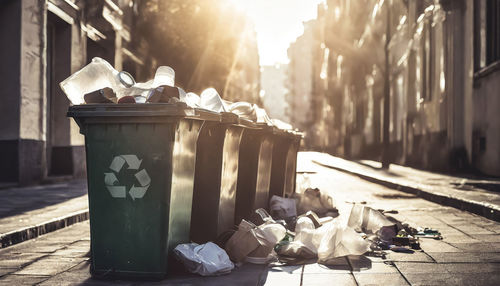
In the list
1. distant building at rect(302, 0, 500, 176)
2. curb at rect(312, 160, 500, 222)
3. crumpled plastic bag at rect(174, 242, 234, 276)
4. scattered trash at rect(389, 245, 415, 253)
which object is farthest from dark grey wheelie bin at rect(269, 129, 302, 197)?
distant building at rect(302, 0, 500, 176)

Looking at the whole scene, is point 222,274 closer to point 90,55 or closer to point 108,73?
point 108,73

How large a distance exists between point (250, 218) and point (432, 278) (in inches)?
102

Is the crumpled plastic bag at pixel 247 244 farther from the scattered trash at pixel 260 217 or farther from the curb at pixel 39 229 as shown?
the curb at pixel 39 229

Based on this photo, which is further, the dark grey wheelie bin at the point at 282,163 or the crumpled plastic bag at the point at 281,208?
the dark grey wheelie bin at the point at 282,163

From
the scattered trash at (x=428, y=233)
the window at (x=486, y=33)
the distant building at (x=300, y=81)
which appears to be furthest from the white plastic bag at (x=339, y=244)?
the distant building at (x=300, y=81)

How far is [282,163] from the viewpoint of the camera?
8.74 m

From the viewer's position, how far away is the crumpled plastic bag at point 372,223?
5.72 meters

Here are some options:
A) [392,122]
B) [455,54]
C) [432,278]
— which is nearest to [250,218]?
[432,278]

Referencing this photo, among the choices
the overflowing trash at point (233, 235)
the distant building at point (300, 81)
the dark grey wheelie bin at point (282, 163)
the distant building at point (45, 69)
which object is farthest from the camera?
the distant building at point (300, 81)

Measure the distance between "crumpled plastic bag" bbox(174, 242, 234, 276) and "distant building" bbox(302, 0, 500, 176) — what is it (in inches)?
422

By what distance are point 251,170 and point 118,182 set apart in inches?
102

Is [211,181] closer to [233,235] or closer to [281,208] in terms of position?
[233,235]

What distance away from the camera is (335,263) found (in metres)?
4.77

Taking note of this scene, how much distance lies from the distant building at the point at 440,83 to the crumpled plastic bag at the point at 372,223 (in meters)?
8.49
